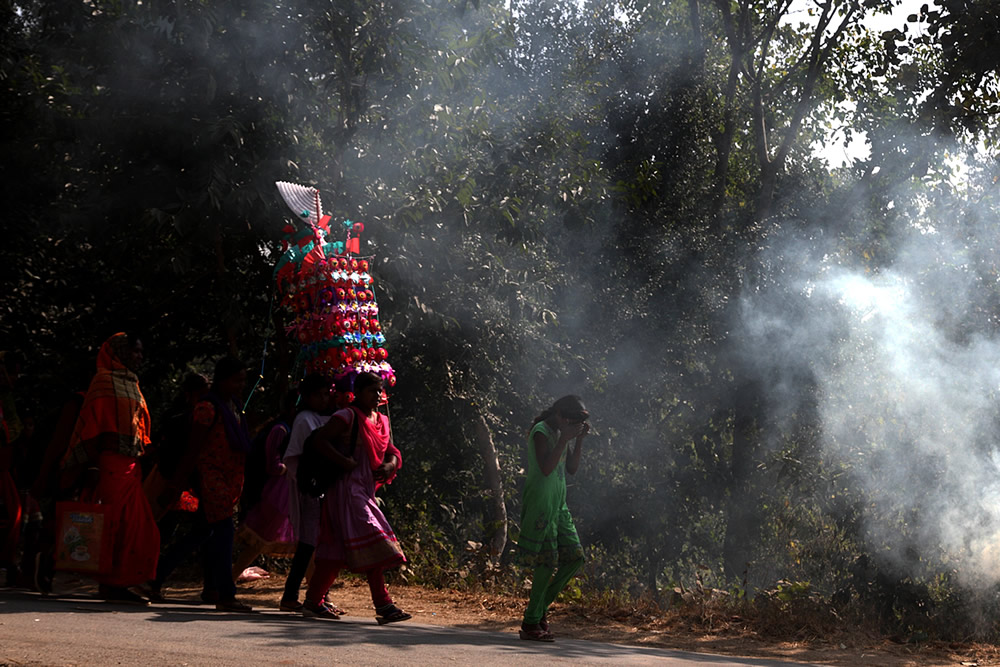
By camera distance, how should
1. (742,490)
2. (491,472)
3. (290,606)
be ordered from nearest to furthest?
(290,606)
(491,472)
(742,490)

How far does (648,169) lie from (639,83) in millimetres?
1869

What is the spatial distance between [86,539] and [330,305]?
2.26 metres

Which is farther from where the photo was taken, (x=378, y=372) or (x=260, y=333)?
(x=260, y=333)

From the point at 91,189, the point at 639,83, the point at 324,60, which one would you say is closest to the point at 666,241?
the point at 639,83

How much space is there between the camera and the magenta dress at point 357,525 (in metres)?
6.49

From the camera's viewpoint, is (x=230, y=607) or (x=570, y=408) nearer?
(x=570, y=408)

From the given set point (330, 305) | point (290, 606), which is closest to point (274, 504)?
point (290, 606)

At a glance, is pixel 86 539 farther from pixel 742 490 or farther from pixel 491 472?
pixel 742 490

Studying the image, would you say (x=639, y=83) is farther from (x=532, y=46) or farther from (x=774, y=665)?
(x=774, y=665)

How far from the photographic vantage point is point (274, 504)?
Answer: 7.29 meters

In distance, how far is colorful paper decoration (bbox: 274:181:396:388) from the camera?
24.2 ft

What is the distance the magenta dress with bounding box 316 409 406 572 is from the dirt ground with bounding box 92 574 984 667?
4.72ft

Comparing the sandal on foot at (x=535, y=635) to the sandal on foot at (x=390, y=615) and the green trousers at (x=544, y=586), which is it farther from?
the sandal on foot at (x=390, y=615)

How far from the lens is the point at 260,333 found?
38.3 ft
